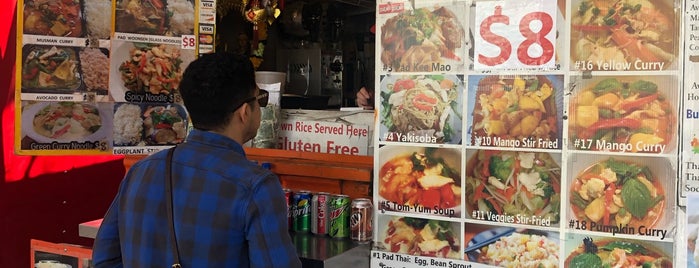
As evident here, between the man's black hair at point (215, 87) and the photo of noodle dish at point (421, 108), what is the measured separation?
3.65 ft

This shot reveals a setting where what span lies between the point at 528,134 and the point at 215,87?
1.29 meters

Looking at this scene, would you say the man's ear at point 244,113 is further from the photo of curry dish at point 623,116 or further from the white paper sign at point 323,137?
the white paper sign at point 323,137

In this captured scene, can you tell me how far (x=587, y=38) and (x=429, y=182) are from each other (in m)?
0.79

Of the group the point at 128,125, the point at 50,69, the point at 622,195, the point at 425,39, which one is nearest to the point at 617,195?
the point at 622,195

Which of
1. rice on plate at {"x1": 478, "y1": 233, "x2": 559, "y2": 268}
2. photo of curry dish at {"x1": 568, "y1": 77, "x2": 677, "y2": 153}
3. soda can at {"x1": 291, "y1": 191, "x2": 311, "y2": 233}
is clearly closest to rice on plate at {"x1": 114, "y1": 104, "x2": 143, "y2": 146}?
soda can at {"x1": 291, "y1": 191, "x2": 311, "y2": 233}

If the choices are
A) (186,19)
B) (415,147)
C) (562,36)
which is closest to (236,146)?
(415,147)

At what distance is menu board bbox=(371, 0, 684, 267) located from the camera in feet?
7.09

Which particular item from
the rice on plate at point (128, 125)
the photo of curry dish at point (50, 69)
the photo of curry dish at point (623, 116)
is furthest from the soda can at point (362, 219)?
the photo of curry dish at point (50, 69)

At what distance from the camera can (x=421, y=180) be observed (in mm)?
2553

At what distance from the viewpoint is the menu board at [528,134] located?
216cm

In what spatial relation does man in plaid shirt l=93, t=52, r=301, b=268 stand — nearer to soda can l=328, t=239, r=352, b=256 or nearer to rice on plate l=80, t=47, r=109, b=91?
soda can l=328, t=239, r=352, b=256

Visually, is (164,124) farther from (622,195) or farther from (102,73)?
(622,195)

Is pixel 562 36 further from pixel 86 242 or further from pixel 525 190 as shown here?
pixel 86 242

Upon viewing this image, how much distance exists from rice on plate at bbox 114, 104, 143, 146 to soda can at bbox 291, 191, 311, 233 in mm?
799
